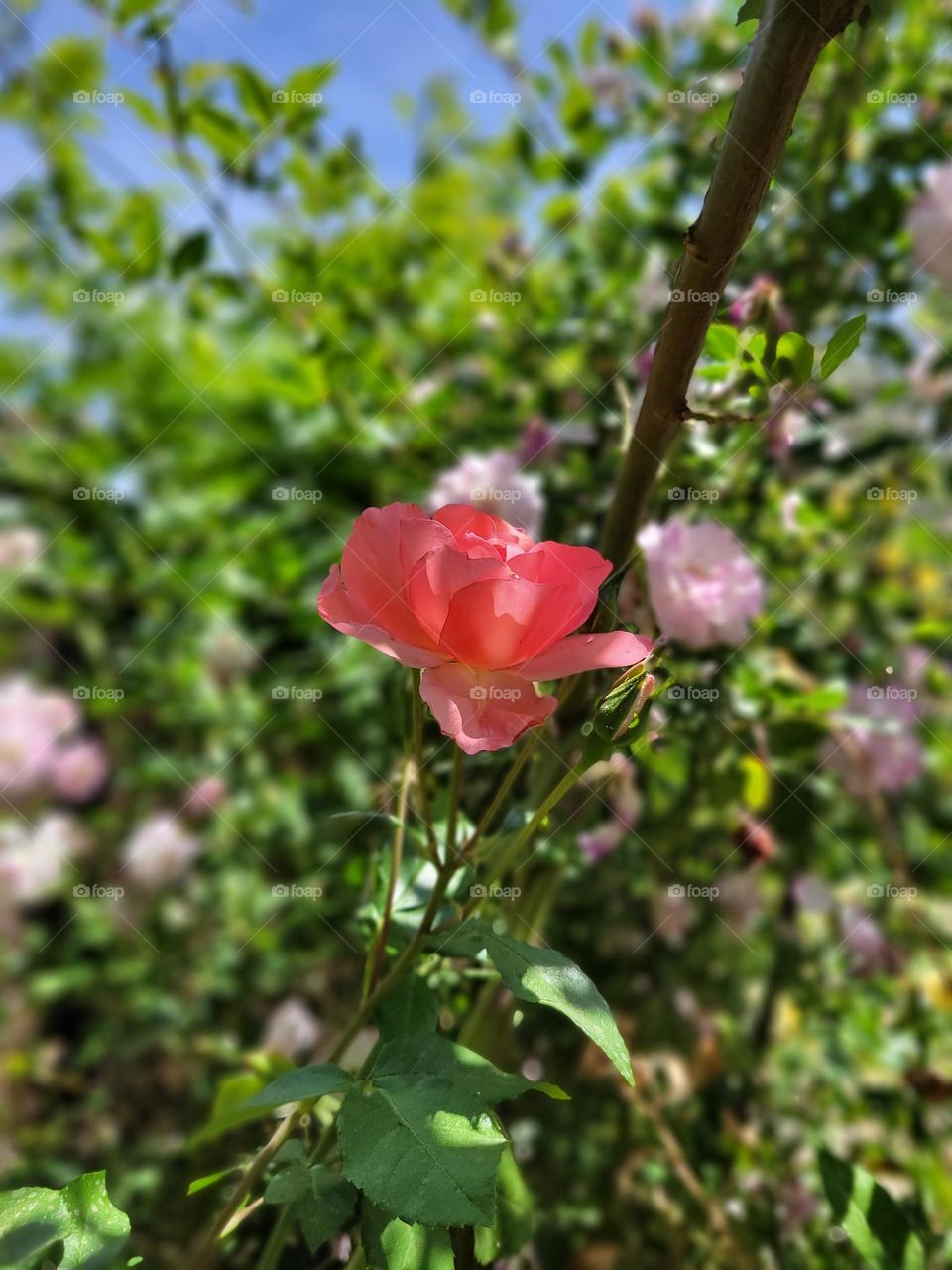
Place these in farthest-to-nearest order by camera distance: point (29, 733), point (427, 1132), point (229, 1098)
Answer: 1. point (29, 733)
2. point (229, 1098)
3. point (427, 1132)

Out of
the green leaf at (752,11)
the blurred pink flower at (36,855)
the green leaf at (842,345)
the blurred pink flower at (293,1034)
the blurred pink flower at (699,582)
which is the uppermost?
the green leaf at (752,11)

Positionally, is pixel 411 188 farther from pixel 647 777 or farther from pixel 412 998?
pixel 412 998

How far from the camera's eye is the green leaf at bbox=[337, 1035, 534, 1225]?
1.07ft

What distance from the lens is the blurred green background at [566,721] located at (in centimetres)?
82

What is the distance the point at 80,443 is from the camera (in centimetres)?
193

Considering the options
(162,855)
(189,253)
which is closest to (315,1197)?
(189,253)

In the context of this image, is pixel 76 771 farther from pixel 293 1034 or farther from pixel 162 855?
pixel 293 1034

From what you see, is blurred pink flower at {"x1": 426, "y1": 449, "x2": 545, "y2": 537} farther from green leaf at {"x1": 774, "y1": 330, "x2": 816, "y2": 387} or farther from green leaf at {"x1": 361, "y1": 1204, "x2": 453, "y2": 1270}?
green leaf at {"x1": 361, "y1": 1204, "x2": 453, "y2": 1270}

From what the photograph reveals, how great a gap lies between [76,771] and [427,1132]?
5.33ft

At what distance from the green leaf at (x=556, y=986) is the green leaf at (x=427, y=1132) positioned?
34mm

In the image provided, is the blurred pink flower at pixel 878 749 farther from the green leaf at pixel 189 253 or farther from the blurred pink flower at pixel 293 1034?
the green leaf at pixel 189 253

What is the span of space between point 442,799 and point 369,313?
2.79ft

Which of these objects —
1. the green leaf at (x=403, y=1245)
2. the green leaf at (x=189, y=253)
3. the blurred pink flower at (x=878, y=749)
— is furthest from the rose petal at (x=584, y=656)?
the green leaf at (x=189, y=253)

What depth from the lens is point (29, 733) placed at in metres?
1.70
